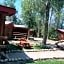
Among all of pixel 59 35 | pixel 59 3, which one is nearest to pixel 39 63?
pixel 59 3

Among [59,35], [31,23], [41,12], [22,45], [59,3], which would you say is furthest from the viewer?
[31,23]

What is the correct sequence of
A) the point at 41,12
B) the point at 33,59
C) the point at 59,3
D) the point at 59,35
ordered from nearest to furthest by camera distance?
the point at 33,59 → the point at 59,3 → the point at 41,12 → the point at 59,35

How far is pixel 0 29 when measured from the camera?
12.7 meters

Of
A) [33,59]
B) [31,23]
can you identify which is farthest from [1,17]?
[31,23]

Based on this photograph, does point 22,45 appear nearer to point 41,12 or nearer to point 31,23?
point 41,12

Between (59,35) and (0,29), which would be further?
(59,35)

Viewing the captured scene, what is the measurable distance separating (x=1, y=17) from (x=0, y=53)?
2202 millimetres

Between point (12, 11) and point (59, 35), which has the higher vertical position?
point (12, 11)

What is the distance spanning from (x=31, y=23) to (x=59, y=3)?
23.4m

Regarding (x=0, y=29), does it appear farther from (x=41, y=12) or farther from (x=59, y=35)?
(x=59, y=35)

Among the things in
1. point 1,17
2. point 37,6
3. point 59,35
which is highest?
point 37,6

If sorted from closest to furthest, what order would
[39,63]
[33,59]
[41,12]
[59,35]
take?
[39,63], [33,59], [41,12], [59,35]

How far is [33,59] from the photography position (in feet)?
39.4

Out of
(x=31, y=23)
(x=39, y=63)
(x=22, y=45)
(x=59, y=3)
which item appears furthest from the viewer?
(x=31, y=23)
